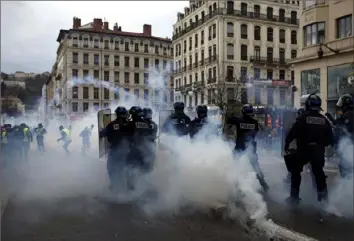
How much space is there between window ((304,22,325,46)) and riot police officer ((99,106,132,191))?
65.5 ft

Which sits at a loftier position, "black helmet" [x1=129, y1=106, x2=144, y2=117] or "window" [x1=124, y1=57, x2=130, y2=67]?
"window" [x1=124, y1=57, x2=130, y2=67]

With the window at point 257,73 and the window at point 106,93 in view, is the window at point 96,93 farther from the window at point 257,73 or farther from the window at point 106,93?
the window at point 257,73

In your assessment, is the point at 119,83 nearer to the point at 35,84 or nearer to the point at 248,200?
the point at 35,84

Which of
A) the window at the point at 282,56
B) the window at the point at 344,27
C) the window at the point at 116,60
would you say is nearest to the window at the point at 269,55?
the window at the point at 282,56

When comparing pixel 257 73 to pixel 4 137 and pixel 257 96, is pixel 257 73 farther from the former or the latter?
pixel 4 137

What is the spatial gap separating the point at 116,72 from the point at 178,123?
163ft

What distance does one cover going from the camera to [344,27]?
22.7 metres

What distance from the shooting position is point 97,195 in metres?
8.11

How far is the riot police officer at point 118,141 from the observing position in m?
8.04

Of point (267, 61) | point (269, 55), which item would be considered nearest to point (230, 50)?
point (267, 61)

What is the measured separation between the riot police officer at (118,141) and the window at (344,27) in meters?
18.1

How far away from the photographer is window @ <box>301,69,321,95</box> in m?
25.0

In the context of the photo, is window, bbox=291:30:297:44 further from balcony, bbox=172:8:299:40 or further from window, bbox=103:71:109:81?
window, bbox=103:71:109:81

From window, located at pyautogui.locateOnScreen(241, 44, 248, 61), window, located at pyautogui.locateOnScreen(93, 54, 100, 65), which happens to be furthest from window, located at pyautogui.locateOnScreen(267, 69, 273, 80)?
window, located at pyautogui.locateOnScreen(93, 54, 100, 65)
